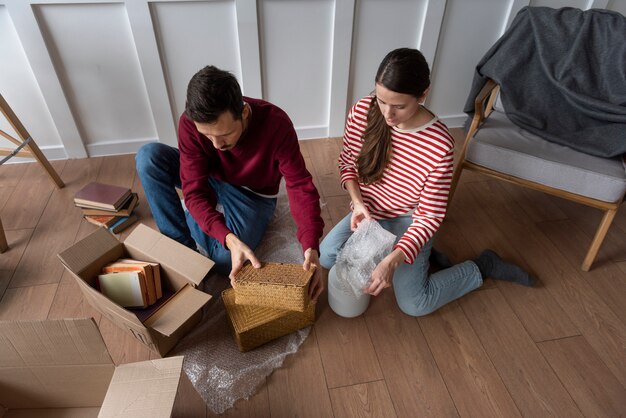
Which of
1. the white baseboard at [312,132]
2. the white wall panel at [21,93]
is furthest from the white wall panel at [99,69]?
the white baseboard at [312,132]

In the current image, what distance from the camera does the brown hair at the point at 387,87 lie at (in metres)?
1.00

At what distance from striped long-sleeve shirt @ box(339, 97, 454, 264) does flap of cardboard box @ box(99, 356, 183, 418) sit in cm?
71

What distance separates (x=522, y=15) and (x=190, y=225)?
5.22 ft

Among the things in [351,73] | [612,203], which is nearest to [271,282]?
[612,203]

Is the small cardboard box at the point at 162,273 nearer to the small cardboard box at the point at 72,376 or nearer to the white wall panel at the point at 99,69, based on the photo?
the small cardboard box at the point at 72,376

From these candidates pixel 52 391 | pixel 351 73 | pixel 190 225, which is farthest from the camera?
pixel 351 73

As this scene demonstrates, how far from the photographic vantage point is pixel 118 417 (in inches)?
32.5

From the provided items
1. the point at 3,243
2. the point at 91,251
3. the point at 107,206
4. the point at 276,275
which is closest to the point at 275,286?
the point at 276,275

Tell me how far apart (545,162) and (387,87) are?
0.81m

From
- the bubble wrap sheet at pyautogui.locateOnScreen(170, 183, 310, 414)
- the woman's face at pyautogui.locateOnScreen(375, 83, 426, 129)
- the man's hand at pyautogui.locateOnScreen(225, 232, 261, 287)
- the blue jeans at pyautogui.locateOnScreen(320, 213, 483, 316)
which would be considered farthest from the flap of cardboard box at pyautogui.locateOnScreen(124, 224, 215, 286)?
the woman's face at pyautogui.locateOnScreen(375, 83, 426, 129)

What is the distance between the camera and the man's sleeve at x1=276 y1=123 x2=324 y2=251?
128 cm

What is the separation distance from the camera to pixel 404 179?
1.28m

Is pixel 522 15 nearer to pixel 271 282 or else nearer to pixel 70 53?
pixel 271 282

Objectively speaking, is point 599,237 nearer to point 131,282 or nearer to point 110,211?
point 131,282
